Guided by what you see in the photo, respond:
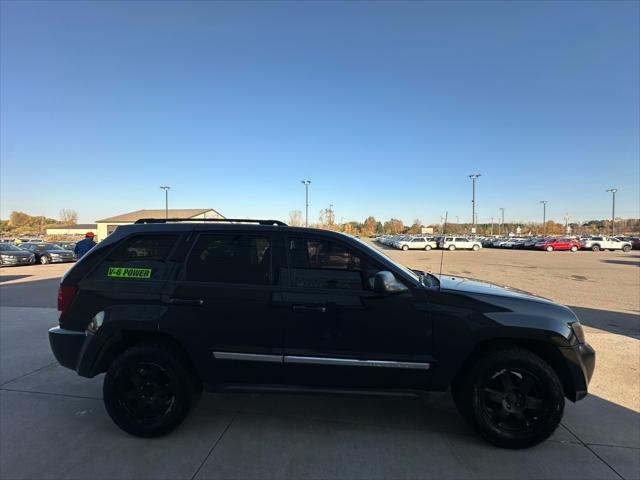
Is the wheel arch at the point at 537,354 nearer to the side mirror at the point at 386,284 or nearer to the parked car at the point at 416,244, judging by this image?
the side mirror at the point at 386,284

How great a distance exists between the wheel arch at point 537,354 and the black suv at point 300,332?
0.01 meters

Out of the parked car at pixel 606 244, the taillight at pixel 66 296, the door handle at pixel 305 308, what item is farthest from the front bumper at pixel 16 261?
the parked car at pixel 606 244

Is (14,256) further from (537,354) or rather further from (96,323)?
(537,354)

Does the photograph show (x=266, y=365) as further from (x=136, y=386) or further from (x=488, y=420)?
(x=488, y=420)

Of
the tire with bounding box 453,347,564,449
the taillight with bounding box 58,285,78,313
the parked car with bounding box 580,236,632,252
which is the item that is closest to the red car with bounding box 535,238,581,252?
the parked car with bounding box 580,236,632,252

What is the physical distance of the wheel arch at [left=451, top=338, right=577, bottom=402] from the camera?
295cm

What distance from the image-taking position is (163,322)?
299 cm

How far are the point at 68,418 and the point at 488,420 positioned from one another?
381 cm

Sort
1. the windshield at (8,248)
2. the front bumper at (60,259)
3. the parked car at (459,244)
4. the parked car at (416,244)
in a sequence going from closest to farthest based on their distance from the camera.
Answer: the windshield at (8,248)
the front bumper at (60,259)
the parked car at (459,244)
the parked car at (416,244)

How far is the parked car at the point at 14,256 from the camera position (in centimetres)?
2138

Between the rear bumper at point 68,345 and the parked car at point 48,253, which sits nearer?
the rear bumper at point 68,345

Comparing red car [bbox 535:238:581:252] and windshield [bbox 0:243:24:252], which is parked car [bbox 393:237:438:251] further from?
windshield [bbox 0:243:24:252]

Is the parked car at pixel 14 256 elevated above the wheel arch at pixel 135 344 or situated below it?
below

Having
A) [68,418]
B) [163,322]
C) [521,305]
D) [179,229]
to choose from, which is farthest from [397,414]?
[68,418]
